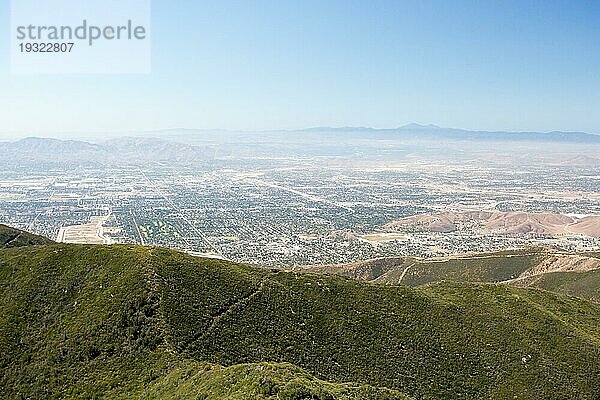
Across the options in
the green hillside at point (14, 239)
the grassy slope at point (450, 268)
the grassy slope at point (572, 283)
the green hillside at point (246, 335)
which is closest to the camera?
the green hillside at point (246, 335)

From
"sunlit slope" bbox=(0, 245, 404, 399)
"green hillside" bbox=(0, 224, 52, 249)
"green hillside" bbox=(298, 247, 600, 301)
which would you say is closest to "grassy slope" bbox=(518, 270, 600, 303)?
"green hillside" bbox=(298, 247, 600, 301)

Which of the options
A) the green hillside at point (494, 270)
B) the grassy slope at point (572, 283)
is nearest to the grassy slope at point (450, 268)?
the green hillside at point (494, 270)

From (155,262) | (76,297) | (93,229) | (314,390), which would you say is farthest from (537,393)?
(93,229)

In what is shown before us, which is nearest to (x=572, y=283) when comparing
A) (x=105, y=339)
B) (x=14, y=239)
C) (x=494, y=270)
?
(x=494, y=270)

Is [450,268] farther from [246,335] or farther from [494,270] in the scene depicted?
[246,335]

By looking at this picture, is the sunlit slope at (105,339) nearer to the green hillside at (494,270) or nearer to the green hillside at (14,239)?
the green hillside at (14,239)

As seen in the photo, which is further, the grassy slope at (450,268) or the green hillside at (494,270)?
the grassy slope at (450,268)

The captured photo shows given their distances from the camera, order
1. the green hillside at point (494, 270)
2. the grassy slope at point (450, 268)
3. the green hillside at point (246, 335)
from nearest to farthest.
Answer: the green hillside at point (246, 335)
the green hillside at point (494, 270)
the grassy slope at point (450, 268)

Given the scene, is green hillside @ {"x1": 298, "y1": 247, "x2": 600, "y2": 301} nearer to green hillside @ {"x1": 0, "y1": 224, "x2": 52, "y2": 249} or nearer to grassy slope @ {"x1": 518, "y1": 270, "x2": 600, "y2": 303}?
grassy slope @ {"x1": 518, "y1": 270, "x2": 600, "y2": 303}

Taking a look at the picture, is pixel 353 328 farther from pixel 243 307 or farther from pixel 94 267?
pixel 94 267
